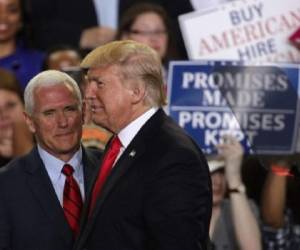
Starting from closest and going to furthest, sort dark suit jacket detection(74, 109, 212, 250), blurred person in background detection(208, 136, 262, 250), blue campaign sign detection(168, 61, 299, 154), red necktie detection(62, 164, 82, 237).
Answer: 1. dark suit jacket detection(74, 109, 212, 250)
2. red necktie detection(62, 164, 82, 237)
3. blurred person in background detection(208, 136, 262, 250)
4. blue campaign sign detection(168, 61, 299, 154)

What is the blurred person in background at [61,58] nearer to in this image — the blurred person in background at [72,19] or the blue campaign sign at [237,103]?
the blurred person in background at [72,19]

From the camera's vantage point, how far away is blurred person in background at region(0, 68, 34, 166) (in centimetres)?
496

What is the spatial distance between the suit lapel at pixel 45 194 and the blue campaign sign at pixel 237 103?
51.0 inches

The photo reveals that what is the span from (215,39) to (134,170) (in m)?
2.15

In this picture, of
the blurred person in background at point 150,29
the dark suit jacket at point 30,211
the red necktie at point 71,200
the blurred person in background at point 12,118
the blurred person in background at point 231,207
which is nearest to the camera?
the dark suit jacket at point 30,211

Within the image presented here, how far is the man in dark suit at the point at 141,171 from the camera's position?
3.01 meters

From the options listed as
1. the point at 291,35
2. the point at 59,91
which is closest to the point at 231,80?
the point at 291,35

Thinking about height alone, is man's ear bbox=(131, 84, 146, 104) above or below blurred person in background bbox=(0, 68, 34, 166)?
above

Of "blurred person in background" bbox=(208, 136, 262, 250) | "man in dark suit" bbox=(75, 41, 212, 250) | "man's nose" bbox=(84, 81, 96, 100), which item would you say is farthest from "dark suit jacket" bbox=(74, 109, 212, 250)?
"blurred person in background" bbox=(208, 136, 262, 250)

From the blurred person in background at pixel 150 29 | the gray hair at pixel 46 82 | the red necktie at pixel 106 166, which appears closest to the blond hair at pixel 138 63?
the red necktie at pixel 106 166

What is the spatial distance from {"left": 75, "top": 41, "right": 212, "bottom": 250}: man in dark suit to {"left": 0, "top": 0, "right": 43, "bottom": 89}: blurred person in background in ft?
7.47

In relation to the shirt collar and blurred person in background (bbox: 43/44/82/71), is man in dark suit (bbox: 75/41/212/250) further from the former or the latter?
blurred person in background (bbox: 43/44/82/71)

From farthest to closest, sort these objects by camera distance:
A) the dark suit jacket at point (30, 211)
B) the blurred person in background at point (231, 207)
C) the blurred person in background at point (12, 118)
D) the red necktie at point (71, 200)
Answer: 1. the blurred person in background at point (12, 118)
2. the blurred person in background at point (231, 207)
3. the red necktie at point (71, 200)
4. the dark suit jacket at point (30, 211)

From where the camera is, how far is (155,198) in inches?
119
